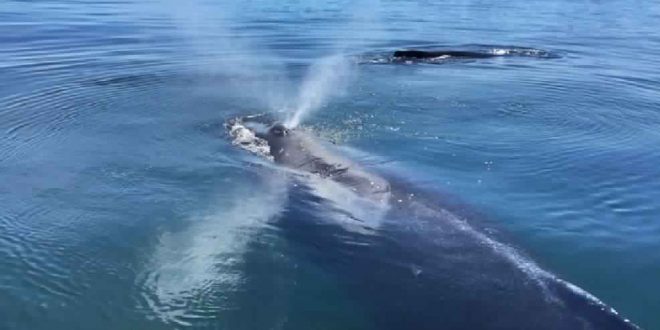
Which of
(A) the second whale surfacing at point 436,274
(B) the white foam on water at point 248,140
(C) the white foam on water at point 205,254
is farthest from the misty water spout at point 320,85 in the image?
(A) the second whale surfacing at point 436,274

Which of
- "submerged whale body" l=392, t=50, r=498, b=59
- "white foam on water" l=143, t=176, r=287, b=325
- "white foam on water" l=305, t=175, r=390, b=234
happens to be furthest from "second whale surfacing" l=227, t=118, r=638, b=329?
"submerged whale body" l=392, t=50, r=498, b=59

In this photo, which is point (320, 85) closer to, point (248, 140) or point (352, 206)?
point (248, 140)

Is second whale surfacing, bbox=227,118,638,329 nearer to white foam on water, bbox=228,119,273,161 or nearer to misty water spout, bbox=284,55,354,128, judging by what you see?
white foam on water, bbox=228,119,273,161

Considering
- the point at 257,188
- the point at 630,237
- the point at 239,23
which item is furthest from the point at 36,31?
the point at 630,237

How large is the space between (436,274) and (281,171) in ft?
20.2

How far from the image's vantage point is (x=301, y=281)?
12391 millimetres

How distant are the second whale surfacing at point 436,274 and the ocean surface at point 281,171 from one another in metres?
0.08

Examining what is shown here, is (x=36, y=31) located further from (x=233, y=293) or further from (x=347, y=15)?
(x=233, y=293)

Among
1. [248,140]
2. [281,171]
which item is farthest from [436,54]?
[281,171]

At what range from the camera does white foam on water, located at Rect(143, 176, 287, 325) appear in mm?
11867

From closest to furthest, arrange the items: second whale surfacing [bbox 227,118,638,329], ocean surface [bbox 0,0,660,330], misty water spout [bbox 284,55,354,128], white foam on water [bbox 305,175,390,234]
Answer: second whale surfacing [bbox 227,118,638,329], ocean surface [bbox 0,0,660,330], white foam on water [bbox 305,175,390,234], misty water spout [bbox 284,55,354,128]

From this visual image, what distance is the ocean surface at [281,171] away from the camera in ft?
39.6

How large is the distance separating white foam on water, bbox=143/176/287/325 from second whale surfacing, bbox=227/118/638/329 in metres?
1.05

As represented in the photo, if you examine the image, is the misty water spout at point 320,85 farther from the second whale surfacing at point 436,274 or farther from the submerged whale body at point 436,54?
the second whale surfacing at point 436,274
